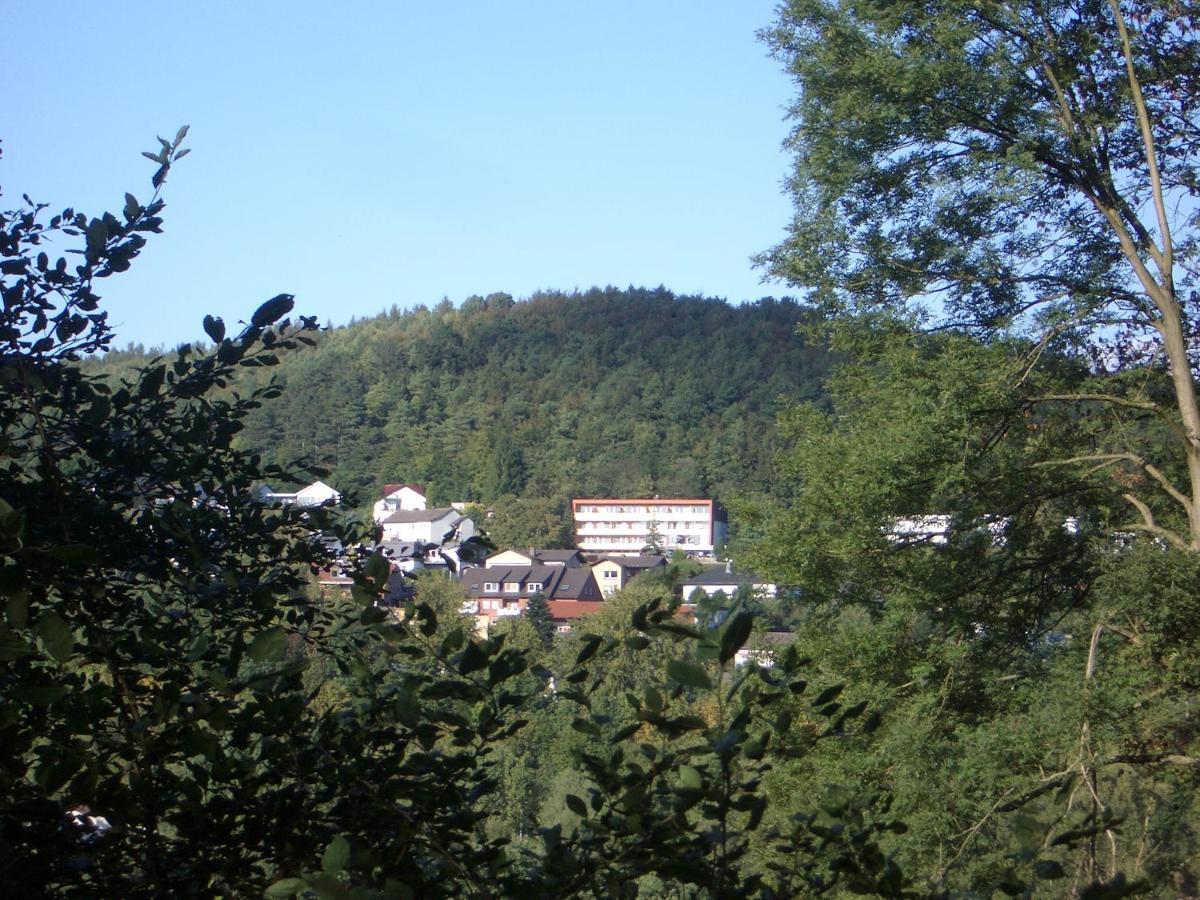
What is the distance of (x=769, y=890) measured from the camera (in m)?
1.77

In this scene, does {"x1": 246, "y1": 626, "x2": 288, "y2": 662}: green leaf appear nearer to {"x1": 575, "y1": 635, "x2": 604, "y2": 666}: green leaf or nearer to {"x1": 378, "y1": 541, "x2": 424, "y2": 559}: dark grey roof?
{"x1": 575, "y1": 635, "x2": 604, "y2": 666}: green leaf

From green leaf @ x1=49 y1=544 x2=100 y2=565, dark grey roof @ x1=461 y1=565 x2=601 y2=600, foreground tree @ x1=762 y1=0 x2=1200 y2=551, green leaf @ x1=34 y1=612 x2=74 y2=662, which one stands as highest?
foreground tree @ x1=762 y1=0 x2=1200 y2=551

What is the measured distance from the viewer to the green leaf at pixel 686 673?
59.7 inches

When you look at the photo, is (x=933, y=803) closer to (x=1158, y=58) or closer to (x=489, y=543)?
(x=489, y=543)

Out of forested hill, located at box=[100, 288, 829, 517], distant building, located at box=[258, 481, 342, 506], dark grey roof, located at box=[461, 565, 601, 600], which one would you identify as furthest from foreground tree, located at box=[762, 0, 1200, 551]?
forested hill, located at box=[100, 288, 829, 517]

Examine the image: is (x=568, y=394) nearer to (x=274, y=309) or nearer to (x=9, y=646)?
(x=274, y=309)

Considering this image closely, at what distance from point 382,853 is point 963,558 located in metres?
6.60

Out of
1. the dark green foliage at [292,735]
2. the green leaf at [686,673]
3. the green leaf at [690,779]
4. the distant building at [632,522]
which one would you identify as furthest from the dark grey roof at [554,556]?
the green leaf at [686,673]

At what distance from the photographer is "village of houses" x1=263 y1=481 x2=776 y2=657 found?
3.03 metres

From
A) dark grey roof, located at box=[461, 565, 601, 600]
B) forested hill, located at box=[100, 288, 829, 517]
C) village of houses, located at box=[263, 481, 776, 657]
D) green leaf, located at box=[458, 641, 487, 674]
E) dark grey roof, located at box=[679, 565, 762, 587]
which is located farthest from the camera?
forested hill, located at box=[100, 288, 829, 517]

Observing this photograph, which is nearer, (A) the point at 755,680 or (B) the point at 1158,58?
(A) the point at 755,680

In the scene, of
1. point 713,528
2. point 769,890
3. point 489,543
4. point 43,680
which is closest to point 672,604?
point 769,890

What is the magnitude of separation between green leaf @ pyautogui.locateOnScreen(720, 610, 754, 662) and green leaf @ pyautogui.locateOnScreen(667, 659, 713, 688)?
0.08 meters

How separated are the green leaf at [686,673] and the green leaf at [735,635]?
0.25ft
